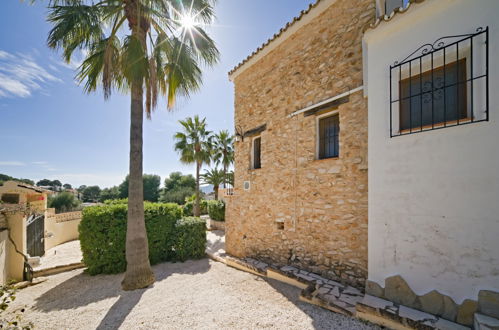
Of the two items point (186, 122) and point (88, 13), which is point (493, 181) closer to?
point (88, 13)

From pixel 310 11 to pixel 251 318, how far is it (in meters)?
6.91

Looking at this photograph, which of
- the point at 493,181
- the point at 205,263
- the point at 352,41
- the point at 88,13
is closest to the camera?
the point at 493,181

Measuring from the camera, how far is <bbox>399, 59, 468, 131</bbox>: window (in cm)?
285

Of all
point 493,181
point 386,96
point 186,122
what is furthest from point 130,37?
point 186,122

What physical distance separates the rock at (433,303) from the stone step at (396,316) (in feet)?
0.22

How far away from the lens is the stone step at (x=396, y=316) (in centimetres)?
254

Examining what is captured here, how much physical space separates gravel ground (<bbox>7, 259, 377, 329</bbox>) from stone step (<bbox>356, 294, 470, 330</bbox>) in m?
0.19

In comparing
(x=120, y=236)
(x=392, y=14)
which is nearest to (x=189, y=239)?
(x=120, y=236)

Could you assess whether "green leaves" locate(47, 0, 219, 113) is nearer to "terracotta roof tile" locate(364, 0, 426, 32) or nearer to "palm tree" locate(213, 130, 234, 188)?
"terracotta roof tile" locate(364, 0, 426, 32)

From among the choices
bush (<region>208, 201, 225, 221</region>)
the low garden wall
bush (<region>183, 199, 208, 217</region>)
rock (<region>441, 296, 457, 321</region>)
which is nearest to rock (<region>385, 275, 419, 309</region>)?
rock (<region>441, 296, 457, 321</region>)

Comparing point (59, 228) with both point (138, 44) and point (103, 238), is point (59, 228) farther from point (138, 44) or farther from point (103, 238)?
point (138, 44)

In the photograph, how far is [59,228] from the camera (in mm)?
11547

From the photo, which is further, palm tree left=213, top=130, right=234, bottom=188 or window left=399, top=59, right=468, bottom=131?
palm tree left=213, top=130, right=234, bottom=188

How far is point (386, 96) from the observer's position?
3375 mm
